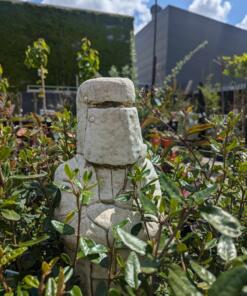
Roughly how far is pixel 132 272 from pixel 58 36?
14.5m

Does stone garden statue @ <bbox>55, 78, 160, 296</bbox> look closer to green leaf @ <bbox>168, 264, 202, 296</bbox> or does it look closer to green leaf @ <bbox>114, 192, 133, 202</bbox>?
green leaf @ <bbox>114, 192, 133, 202</bbox>

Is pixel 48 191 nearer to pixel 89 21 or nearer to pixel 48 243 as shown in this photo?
pixel 48 243

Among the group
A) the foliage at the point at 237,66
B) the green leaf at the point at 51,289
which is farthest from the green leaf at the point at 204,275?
the foliage at the point at 237,66

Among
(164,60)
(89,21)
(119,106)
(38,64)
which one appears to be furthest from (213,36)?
(119,106)

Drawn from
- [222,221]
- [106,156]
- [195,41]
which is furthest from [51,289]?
[195,41]

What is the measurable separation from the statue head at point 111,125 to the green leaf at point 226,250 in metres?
0.49

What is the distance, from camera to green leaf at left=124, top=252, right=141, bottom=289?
69cm

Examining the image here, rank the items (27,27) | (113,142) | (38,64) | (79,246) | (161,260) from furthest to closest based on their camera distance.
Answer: (27,27)
(38,64)
(113,142)
(79,246)
(161,260)

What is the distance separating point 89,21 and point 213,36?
9.79 m

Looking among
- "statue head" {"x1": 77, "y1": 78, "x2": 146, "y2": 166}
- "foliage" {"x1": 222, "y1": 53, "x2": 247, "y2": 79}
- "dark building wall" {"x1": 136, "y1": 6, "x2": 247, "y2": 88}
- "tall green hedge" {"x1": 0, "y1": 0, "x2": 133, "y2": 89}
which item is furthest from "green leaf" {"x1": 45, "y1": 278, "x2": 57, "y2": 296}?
"dark building wall" {"x1": 136, "y1": 6, "x2": 247, "y2": 88}

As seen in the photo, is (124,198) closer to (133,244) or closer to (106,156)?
(106,156)

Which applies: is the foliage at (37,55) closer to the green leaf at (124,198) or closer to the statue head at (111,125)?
the statue head at (111,125)

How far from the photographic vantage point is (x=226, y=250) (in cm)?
71

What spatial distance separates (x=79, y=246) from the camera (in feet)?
3.10
